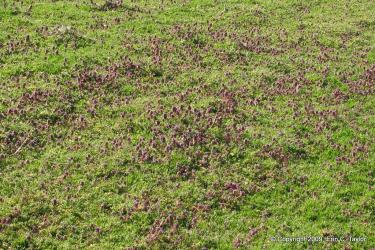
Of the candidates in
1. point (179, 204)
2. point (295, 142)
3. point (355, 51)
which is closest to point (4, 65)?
point (179, 204)

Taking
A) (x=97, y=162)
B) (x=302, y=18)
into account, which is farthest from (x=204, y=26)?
(x=97, y=162)

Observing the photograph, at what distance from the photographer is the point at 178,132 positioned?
59.3 ft

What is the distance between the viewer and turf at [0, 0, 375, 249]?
566 inches

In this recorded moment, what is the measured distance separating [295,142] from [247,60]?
Result: 22.9ft

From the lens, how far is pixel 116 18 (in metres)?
26.6

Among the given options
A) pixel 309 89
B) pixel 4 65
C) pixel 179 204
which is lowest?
pixel 179 204

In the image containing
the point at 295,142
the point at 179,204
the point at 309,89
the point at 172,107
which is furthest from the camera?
the point at 309,89

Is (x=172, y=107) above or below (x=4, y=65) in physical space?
below

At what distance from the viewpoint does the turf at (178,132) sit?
1437 cm

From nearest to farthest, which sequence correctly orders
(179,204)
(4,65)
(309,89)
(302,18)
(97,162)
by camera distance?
(179,204) < (97,162) < (4,65) < (309,89) < (302,18)

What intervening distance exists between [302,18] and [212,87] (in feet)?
38.6

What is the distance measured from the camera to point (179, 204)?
49.2 feet

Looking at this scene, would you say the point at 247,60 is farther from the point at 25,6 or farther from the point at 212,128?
the point at 25,6

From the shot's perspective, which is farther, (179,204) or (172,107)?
(172,107)
